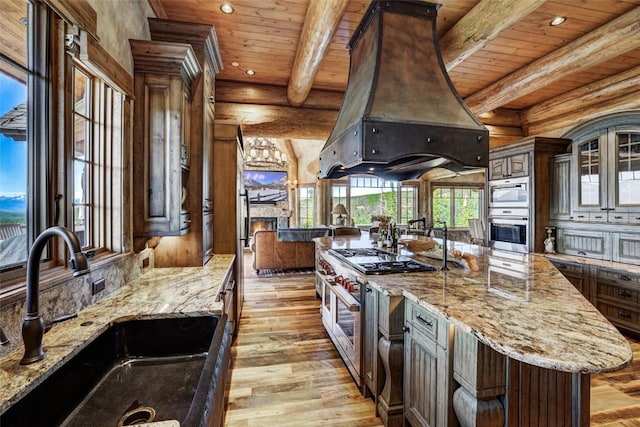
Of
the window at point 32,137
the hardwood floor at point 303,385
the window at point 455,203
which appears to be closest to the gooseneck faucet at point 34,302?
the window at point 32,137

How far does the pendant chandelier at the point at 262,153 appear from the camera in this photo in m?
10.2

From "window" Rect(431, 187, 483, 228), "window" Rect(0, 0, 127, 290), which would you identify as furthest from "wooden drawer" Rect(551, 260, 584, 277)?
"window" Rect(431, 187, 483, 228)

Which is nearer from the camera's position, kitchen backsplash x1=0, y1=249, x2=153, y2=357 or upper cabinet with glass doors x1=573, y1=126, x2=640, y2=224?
kitchen backsplash x1=0, y1=249, x2=153, y2=357

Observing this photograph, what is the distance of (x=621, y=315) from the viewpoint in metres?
3.09

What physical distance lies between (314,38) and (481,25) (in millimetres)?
1331

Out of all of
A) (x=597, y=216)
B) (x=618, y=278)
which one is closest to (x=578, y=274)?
(x=618, y=278)

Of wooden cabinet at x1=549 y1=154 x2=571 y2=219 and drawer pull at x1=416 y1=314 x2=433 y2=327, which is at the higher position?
wooden cabinet at x1=549 y1=154 x2=571 y2=219

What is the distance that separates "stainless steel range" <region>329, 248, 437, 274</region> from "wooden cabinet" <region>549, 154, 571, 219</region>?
2634 millimetres

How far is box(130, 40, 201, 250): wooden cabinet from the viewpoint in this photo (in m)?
2.04

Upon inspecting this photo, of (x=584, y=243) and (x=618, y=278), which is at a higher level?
(x=584, y=243)

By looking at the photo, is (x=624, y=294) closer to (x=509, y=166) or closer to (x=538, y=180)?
(x=538, y=180)

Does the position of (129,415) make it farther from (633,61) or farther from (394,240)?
(633,61)

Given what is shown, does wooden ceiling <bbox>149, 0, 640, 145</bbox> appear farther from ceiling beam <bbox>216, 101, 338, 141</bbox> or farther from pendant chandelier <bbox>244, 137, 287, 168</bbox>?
pendant chandelier <bbox>244, 137, 287, 168</bbox>

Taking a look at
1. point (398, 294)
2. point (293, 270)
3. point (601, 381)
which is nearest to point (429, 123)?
point (398, 294)
